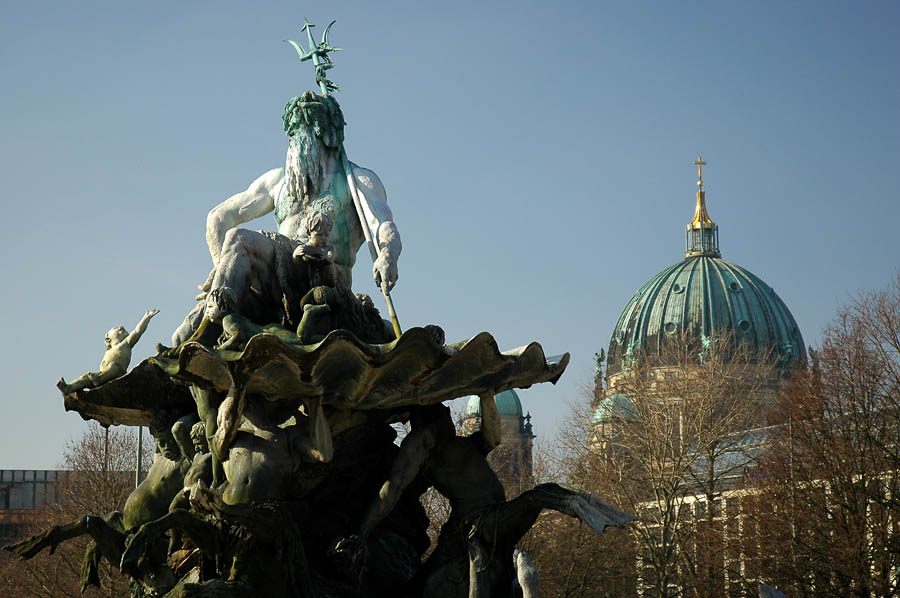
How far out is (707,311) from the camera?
10006cm

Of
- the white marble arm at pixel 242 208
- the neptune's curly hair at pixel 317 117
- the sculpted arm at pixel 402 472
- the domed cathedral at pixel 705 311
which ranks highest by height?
Answer: the domed cathedral at pixel 705 311

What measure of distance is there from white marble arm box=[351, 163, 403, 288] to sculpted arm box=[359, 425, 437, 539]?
1.30 metres

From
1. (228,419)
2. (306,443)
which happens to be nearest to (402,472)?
(306,443)

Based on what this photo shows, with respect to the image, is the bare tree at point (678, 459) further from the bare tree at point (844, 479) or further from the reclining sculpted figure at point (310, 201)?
the reclining sculpted figure at point (310, 201)

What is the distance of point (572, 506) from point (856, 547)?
62.9ft

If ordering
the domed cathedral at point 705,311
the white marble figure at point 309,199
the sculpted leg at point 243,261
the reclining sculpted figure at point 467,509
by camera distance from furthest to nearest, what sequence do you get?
the domed cathedral at point 705,311 < the white marble figure at point 309,199 < the sculpted leg at point 243,261 < the reclining sculpted figure at point 467,509

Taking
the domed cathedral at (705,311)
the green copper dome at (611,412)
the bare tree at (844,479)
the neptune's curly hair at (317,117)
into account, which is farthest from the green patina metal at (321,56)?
the domed cathedral at (705,311)

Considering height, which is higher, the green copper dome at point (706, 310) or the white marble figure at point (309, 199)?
the green copper dome at point (706, 310)

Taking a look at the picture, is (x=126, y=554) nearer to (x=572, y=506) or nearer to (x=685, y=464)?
(x=572, y=506)

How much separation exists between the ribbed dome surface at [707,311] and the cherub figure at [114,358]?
85897mm

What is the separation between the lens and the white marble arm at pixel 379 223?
1133cm

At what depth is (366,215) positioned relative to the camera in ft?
40.2

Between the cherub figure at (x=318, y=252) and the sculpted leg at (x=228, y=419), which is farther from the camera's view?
the cherub figure at (x=318, y=252)

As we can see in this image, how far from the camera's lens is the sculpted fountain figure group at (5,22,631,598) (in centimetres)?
1006
